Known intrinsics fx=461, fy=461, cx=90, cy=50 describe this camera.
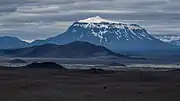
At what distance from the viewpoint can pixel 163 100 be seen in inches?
1590

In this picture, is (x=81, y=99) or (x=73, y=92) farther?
(x=73, y=92)

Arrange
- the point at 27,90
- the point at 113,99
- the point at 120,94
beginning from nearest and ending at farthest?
the point at 113,99, the point at 120,94, the point at 27,90

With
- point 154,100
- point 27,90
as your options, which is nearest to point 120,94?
point 154,100

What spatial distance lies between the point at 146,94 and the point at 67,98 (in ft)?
→ 28.5

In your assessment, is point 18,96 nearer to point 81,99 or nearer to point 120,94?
point 81,99

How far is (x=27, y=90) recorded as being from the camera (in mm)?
48094

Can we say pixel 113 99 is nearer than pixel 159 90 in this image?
Yes

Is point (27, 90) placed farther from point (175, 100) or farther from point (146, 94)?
point (175, 100)

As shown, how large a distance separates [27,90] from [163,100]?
15.1 metres

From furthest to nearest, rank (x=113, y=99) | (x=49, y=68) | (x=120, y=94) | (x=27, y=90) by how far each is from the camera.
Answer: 1. (x=49, y=68)
2. (x=27, y=90)
3. (x=120, y=94)
4. (x=113, y=99)

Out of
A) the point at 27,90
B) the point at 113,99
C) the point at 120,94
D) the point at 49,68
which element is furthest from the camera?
the point at 49,68

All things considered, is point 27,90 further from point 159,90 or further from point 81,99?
point 159,90

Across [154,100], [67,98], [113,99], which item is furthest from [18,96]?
[154,100]

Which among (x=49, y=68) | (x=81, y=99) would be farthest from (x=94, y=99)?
(x=49, y=68)
